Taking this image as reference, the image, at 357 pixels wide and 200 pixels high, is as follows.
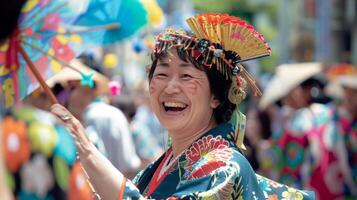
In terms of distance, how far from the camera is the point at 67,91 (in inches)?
262

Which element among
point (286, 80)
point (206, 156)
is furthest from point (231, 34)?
point (286, 80)

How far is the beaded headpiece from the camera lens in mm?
3996

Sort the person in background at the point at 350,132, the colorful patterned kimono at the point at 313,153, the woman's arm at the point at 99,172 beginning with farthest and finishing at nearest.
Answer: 1. the colorful patterned kimono at the point at 313,153
2. the person in background at the point at 350,132
3. the woman's arm at the point at 99,172

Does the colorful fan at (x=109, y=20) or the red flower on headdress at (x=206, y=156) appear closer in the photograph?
the red flower on headdress at (x=206, y=156)

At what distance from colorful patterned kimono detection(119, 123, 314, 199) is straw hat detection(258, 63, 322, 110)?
16.5 ft

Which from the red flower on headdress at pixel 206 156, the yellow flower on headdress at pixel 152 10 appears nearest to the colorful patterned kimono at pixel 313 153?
the yellow flower on headdress at pixel 152 10

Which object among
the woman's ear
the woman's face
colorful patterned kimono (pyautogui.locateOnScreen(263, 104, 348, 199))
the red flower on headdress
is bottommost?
colorful patterned kimono (pyautogui.locateOnScreen(263, 104, 348, 199))

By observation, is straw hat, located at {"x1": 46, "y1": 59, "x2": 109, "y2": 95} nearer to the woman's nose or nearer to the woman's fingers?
the woman's nose

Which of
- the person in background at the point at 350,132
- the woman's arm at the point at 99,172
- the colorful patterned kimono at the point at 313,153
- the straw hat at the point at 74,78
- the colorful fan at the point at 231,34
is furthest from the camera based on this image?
the colorful patterned kimono at the point at 313,153

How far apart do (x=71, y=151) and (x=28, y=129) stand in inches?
14.0

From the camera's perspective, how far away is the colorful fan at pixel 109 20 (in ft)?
17.7

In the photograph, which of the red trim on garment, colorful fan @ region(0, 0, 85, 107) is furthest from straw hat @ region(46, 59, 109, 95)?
the red trim on garment

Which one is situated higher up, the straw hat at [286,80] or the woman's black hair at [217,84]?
the woman's black hair at [217,84]

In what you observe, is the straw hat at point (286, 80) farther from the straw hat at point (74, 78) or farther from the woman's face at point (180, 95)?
the woman's face at point (180, 95)
